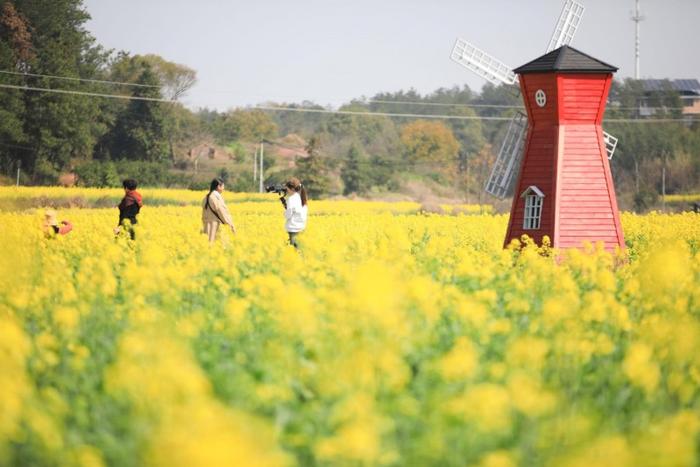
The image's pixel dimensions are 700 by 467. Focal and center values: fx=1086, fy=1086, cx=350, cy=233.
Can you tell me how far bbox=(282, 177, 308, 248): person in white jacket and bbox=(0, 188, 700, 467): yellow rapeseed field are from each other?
3.86m

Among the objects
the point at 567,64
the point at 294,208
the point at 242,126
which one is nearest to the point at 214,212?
the point at 294,208

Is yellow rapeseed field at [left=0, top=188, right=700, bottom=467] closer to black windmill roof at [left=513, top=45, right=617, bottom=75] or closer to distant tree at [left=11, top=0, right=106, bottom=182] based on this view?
black windmill roof at [left=513, top=45, right=617, bottom=75]

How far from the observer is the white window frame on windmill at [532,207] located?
17.0 m

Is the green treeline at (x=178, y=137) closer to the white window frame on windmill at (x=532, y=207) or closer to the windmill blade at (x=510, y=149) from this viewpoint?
the windmill blade at (x=510, y=149)

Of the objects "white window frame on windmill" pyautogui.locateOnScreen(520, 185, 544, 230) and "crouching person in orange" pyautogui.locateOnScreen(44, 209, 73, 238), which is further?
"white window frame on windmill" pyautogui.locateOnScreen(520, 185, 544, 230)

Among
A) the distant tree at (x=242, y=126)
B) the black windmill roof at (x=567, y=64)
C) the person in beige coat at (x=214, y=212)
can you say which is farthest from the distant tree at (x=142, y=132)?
the person in beige coat at (x=214, y=212)

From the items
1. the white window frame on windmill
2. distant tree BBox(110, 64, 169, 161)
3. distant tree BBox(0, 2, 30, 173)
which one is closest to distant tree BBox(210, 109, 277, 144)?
distant tree BBox(110, 64, 169, 161)

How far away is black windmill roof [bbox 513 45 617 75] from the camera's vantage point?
16844 mm

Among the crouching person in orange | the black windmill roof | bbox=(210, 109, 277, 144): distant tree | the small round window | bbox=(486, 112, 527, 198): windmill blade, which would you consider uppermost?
bbox=(210, 109, 277, 144): distant tree

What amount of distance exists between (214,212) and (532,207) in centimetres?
Result: 544

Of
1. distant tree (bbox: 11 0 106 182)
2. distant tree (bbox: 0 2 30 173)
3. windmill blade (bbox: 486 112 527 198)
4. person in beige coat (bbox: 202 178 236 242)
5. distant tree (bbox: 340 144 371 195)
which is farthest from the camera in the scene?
distant tree (bbox: 340 144 371 195)

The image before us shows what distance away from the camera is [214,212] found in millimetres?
14305

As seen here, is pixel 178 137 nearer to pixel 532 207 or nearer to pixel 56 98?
pixel 56 98

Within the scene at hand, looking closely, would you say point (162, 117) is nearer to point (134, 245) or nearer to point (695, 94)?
point (134, 245)
